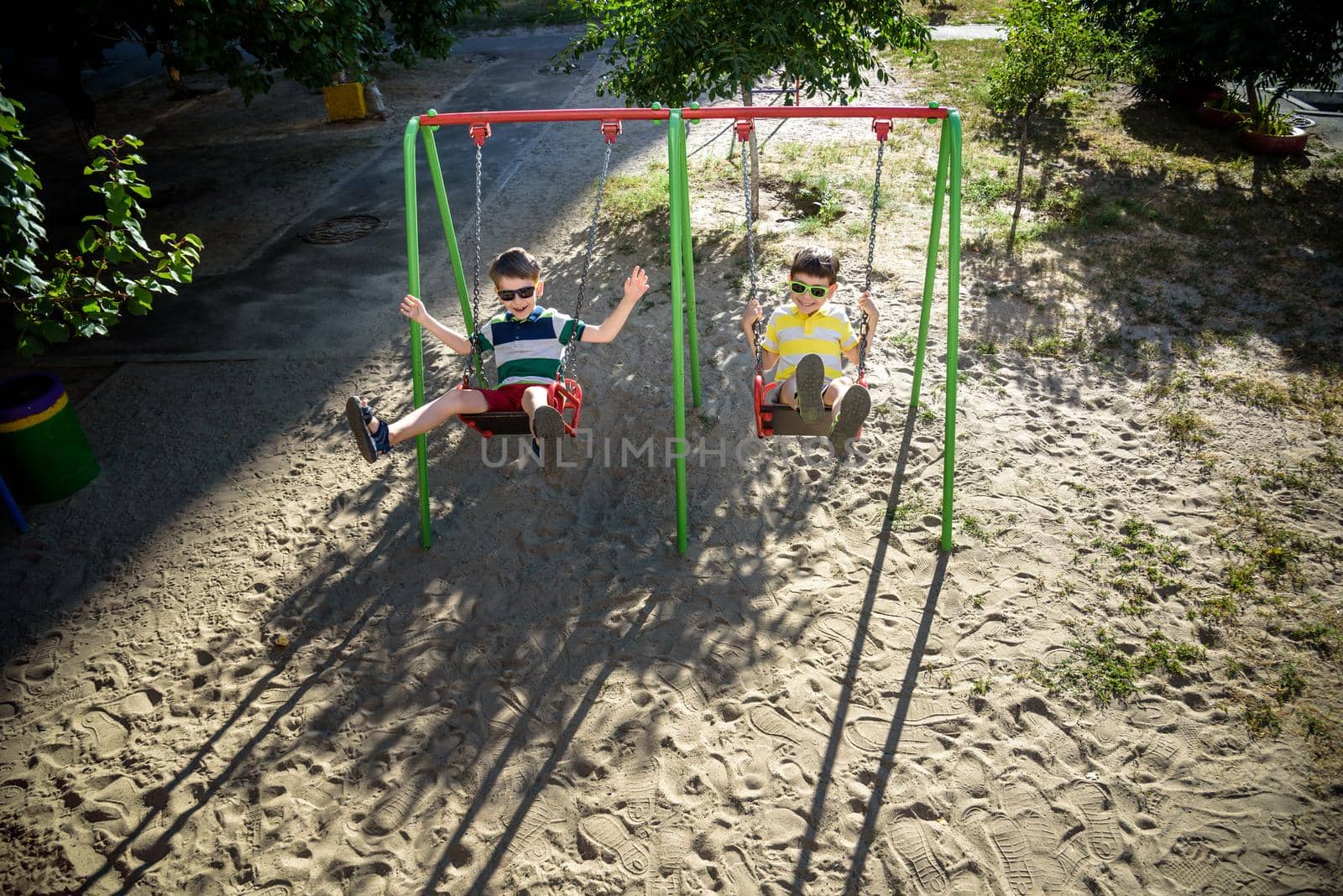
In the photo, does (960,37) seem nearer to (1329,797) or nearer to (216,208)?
(216,208)

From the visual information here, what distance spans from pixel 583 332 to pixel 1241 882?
370cm

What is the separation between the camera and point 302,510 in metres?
5.05

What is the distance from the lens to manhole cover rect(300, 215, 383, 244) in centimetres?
866

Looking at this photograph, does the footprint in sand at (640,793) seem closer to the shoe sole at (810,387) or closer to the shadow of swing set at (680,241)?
the shadow of swing set at (680,241)

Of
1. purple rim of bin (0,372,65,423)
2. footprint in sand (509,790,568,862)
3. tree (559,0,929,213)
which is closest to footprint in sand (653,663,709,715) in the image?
footprint in sand (509,790,568,862)

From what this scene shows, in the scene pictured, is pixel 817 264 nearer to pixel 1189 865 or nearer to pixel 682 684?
pixel 682 684

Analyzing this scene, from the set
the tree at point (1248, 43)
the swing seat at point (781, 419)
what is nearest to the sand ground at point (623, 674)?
the swing seat at point (781, 419)

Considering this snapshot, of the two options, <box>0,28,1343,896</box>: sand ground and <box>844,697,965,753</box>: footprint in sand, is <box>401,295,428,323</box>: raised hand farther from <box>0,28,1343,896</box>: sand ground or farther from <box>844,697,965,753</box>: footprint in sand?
<box>844,697,965,753</box>: footprint in sand

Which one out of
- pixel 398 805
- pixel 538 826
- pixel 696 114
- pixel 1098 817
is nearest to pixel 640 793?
pixel 538 826

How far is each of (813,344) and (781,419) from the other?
0.50 metres

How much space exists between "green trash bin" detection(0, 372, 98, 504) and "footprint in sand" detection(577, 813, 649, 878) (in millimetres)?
4206

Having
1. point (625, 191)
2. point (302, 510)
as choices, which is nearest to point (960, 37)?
point (625, 191)

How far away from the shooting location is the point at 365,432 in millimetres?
3922

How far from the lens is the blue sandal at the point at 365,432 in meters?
3.84
